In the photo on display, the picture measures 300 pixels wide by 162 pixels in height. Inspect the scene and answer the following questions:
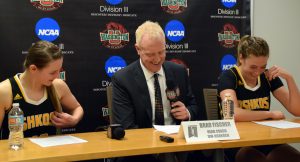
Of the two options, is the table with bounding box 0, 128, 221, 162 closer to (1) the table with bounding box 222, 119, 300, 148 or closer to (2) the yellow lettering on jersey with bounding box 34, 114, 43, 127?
(1) the table with bounding box 222, 119, 300, 148

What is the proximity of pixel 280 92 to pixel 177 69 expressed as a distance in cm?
92

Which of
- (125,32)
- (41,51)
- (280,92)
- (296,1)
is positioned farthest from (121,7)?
(296,1)

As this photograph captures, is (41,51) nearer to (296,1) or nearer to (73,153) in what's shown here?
(73,153)

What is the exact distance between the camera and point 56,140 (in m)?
2.23

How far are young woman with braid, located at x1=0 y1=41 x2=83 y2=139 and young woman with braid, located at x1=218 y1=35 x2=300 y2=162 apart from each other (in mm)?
1239

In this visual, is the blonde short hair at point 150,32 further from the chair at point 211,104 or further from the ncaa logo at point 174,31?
the ncaa logo at point 174,31

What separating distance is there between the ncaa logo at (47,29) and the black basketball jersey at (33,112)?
0.82 metres

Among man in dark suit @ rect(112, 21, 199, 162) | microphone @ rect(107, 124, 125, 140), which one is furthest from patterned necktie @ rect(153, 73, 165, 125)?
microphone @ rect(107, 124, 125, 140)

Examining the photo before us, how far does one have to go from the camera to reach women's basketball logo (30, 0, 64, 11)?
329cm

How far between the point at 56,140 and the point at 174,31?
191cm

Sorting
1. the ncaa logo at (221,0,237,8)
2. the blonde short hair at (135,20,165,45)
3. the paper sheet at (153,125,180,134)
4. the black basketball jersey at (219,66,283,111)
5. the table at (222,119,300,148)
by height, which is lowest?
the table at (222,119,300,148)

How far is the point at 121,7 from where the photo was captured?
359 cm

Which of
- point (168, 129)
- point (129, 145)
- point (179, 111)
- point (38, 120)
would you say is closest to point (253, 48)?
point (179, 111)

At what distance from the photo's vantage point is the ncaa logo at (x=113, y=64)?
3.56m
